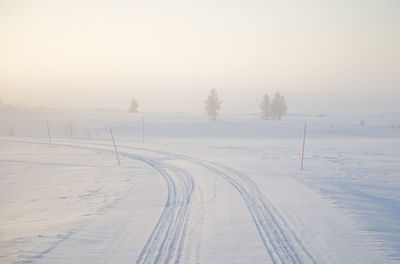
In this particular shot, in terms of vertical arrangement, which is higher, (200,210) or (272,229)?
(272,229)

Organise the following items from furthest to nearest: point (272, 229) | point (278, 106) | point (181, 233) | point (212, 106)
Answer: point (278, 106)
point (212, 106)
point (272, 229)
point (181, 233)

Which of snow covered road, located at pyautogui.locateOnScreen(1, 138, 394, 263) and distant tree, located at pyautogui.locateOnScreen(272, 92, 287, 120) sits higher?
distant tree, located at pyautogui.locateOnScreen(272, 92, 287, 120)

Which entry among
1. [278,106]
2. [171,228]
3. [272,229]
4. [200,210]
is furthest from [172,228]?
[278,106]

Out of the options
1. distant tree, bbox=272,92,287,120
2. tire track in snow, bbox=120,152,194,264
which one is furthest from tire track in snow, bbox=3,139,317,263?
distant tree, bbox=272,92,287,120

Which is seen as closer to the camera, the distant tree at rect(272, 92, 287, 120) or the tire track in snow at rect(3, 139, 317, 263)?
the tire track in snow at rect(3, 139, 317, 263)

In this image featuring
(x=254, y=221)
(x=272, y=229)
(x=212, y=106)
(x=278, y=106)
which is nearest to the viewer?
(x=272, y=229)

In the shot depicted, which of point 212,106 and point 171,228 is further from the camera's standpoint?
point 212,106

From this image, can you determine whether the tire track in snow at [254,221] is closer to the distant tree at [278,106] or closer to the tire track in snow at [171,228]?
the tire track in snow at [171,228]

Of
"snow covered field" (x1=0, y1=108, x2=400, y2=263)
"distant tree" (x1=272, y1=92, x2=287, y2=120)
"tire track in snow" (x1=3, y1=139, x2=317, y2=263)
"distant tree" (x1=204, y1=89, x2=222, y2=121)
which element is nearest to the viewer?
"tire track in snow" (x1=3, y1=139, x2=317, y2=263)

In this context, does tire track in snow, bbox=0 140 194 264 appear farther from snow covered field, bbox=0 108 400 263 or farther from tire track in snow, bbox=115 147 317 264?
tire track in snow, bbox=115 147 317 264

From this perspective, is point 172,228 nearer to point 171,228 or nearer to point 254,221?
point 171,228

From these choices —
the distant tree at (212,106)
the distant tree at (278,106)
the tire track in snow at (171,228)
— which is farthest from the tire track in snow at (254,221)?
the distant tree at (278,106)

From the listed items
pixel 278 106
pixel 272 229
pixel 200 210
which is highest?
pixel 278 106

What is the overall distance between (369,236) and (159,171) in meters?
9.48
